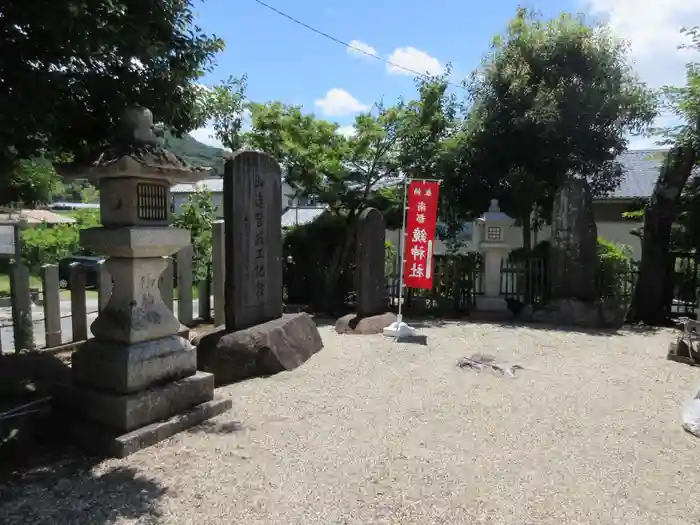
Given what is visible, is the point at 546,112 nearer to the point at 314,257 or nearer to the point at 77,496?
the point at 314,257

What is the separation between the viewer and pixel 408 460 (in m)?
4.07

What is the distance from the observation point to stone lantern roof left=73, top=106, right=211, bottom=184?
169 inches

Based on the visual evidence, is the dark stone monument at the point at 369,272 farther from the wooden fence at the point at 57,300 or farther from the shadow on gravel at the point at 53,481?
the shadow on gravel at the point at 53,481

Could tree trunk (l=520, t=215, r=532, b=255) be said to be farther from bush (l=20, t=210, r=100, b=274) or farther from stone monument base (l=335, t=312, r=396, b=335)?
bush (l=20, t=210, r=100, b=274)

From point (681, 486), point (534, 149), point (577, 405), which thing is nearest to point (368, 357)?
point (577, 405)

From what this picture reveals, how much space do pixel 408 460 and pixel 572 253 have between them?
8.03 m

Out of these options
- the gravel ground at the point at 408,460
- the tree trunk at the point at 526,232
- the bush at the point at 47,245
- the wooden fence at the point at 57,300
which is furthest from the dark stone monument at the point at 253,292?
the bush at the point at 47,245

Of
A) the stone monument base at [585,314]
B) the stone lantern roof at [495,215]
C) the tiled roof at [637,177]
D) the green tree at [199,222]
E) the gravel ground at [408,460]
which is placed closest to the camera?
the gravel ground at [408,460]

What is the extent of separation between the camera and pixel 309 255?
1234 cm

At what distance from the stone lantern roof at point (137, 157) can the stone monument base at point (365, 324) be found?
17.0 ft

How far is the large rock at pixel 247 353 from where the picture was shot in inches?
246

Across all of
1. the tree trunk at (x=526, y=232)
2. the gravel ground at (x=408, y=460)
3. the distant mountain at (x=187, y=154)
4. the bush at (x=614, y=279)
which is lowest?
the gravel ground at (x=408, y=460)

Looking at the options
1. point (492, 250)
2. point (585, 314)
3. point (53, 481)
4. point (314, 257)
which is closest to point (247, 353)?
point (53, 481)

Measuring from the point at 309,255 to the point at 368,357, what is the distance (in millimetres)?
5374
